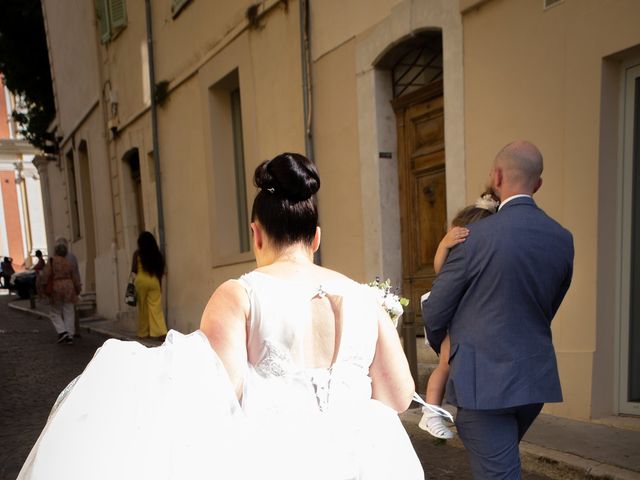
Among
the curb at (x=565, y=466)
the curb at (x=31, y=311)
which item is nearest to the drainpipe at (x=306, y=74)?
the curb at (x=565, y=466)

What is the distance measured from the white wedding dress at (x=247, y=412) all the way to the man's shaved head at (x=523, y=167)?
34.0 inches

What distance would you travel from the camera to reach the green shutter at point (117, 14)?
35.9ft

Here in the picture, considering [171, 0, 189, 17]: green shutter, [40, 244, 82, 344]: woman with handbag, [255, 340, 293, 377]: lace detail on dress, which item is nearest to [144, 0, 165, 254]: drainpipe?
[171, 0, 189, 17]: green shutter

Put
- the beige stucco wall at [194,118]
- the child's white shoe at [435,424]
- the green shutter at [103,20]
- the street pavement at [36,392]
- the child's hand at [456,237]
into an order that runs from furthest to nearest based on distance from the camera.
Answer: the green shutter at [103,20] → the beige stucco wall at [194,118] → the street pavement at [36,392] → the child's white shoe at [435,424] → the child's hand at [456,237]

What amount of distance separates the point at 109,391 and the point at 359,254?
4781 mm

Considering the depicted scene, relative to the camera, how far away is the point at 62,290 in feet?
30.2

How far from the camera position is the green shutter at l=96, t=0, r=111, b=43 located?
1167 cm

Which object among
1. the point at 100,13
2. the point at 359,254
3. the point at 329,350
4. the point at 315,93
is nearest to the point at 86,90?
the point at 100,13

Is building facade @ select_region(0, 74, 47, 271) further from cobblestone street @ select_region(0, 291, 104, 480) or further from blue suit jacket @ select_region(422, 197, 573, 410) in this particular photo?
blue suit jacket @ select_region(422, 197, 573, 410)

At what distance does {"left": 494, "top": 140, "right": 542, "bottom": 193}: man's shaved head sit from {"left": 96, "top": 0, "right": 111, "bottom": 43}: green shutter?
11880 millimetres

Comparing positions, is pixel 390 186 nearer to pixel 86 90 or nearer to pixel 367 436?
pixel 367 436

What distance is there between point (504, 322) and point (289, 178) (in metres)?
1.01

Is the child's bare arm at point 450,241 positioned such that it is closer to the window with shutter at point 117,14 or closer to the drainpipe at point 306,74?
the drainpipe at point 306,74

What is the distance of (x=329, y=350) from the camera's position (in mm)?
1591
